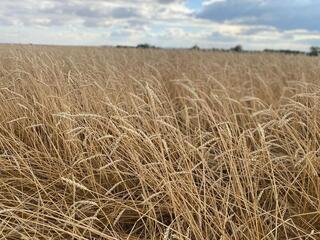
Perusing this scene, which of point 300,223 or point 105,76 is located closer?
point 300,223

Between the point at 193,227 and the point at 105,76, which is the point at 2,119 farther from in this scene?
the point at 193,227

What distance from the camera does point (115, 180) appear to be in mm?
1787

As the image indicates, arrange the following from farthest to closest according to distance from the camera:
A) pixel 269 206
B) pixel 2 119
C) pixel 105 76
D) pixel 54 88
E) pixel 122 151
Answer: pixel 105 76
pixel 54 88
pixel 2 119
pixel 122 151
pixel 269 206

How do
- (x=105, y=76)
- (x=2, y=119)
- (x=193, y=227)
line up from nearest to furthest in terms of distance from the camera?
(x=193, y=227) < (x=2, y=119) < (x=105, y=76)

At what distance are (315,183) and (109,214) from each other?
872 mm

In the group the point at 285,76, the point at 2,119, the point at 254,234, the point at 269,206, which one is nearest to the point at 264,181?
the point at 269,206

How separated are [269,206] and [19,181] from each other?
1.10 m

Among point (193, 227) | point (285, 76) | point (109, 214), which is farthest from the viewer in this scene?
point (285, 76)

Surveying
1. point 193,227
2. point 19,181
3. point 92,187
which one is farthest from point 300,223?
point 19,181

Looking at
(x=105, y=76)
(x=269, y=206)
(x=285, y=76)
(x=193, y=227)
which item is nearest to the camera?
(x=193, y=227)

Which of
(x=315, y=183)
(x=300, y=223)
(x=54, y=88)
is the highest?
(x=54, y=88)

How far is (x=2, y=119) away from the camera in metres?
2.40

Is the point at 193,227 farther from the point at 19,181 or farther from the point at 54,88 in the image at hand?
the point at 54,88

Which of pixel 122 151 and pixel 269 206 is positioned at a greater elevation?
pixel 122 151
